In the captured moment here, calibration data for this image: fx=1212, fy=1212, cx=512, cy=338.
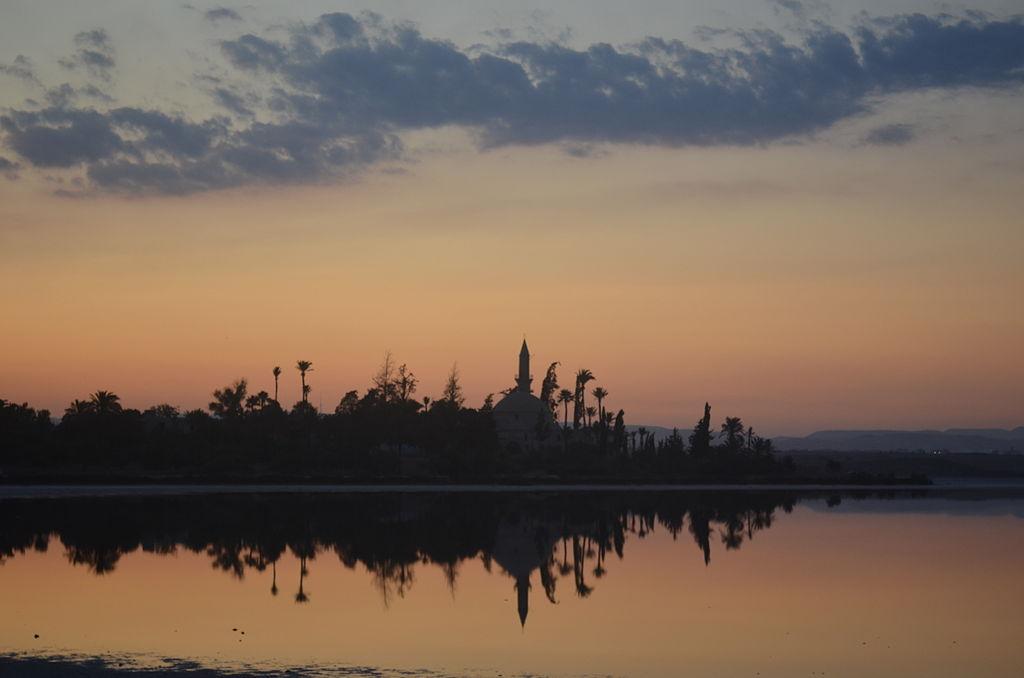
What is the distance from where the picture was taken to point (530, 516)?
6844 cm

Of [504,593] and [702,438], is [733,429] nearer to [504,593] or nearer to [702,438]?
[702,438]

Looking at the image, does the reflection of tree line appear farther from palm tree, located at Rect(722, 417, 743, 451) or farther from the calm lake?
palm tree, located at Rect(722, 417, 743, 451)

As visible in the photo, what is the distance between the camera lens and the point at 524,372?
179 m

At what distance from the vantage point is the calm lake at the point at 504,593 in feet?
84.6

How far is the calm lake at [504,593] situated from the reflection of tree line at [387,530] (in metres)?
0.24

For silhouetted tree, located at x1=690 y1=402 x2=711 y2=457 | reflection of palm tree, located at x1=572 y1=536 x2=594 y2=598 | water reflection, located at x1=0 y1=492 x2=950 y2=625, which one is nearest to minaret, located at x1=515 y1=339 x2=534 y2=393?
silhouetted tree, located at x1=690 y1=402 x2=711 y2=457

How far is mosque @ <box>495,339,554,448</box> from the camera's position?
157 metres

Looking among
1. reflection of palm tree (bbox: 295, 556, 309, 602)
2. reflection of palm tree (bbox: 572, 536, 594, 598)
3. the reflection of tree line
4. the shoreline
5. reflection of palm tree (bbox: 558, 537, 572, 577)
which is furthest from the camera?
the shoreline

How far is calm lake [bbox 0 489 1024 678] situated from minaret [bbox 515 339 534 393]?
107260 millimetres

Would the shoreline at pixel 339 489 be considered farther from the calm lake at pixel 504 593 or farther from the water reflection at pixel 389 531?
the calm lake at pixel 504 593

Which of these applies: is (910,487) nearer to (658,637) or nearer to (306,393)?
(306,393)

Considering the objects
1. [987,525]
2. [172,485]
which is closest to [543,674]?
[987,525]

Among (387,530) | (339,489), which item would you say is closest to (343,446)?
(339,489)

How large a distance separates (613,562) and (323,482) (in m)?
60.8
